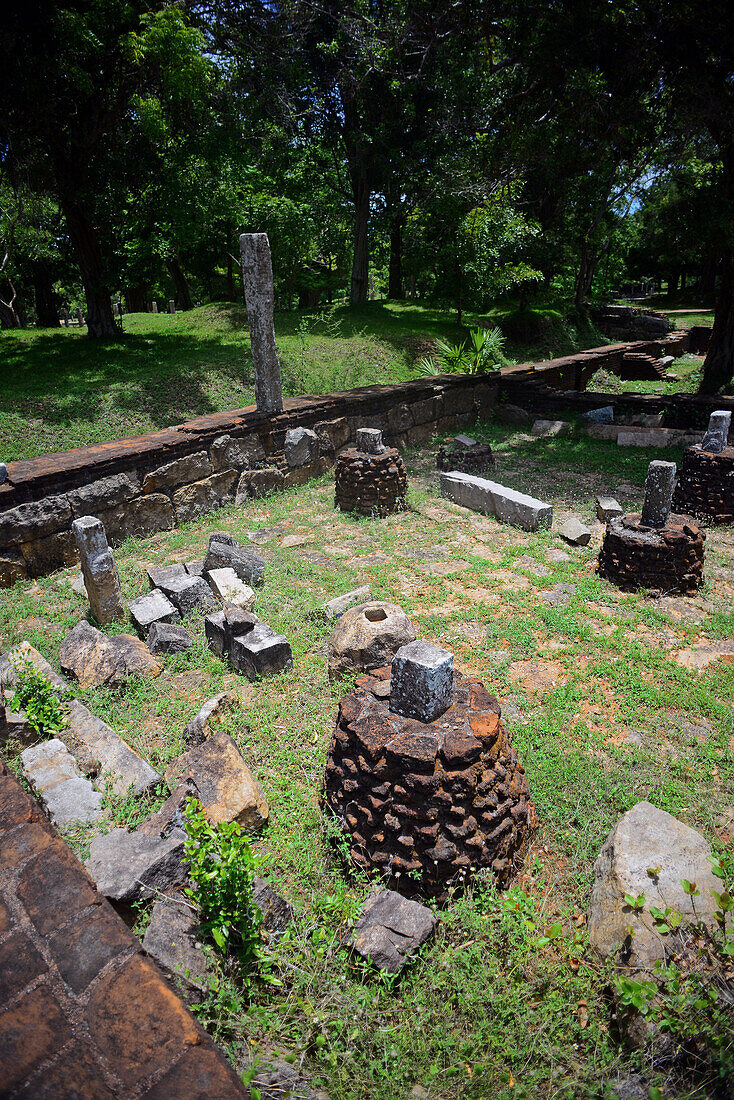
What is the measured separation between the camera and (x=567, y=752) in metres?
3.78

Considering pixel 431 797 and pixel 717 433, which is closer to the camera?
pixel 431 797

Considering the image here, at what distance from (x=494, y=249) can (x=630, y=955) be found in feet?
53.0

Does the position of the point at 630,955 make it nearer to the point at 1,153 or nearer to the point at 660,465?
the point at 660,465

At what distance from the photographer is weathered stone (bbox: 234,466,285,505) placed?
842 centimetres

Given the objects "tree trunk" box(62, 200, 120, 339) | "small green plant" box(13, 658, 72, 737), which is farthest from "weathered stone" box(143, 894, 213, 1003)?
"tree trunk" box(62, 200, 120, 339)

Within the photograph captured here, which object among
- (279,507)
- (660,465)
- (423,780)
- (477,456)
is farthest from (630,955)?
(477,456)

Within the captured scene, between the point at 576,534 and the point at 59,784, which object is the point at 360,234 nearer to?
the point at 576,534

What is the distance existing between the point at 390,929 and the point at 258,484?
675cm

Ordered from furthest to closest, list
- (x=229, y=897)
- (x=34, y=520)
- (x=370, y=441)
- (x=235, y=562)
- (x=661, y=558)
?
(x=370, y=441), (x=34, y=520), (x=235, y=562), (x=661, y=558), (x=229, y=897)

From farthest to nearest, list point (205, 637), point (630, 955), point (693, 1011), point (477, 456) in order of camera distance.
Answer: point (477, 456) < point (205, 637) < point (630, 955) < point (693, 1011)

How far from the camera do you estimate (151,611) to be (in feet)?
17.3

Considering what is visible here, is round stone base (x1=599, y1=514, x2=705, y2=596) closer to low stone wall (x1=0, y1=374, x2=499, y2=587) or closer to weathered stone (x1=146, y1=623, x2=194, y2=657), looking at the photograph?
weathered stone (x1=146, y1=623, x2=194, y2=657)

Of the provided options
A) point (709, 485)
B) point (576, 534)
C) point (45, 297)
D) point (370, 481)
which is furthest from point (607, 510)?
point (45, 297)

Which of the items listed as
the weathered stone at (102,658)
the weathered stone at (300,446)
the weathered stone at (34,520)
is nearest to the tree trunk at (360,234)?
the weathered stone at (300,446)
